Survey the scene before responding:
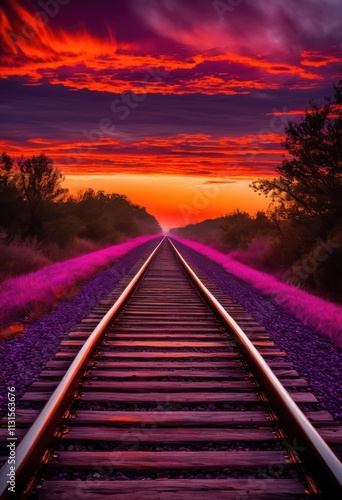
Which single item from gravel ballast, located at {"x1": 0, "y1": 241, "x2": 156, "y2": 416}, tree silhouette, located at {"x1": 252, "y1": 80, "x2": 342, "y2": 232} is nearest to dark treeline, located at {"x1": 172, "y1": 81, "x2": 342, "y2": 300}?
tree silhouette, located at {"x1": 252, "y1": 80, "x2": 342, "y2": 232}

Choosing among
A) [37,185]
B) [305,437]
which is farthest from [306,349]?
[37,185]

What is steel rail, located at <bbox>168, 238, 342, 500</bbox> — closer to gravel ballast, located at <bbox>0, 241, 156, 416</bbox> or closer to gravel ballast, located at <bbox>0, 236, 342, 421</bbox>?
gravel ballast, located at <bbox>0, 236, 342, 421</bbox>

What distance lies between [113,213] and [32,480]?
4934cm

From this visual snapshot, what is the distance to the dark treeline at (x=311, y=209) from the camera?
42.3 ft

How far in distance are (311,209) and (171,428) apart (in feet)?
47.9

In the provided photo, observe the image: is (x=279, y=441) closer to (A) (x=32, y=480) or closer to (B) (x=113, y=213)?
(A) (x=32, y=480)

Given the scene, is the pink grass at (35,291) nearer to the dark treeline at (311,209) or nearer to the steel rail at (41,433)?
the steel rail at (41,433)

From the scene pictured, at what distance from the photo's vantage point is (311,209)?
16219 millimetres

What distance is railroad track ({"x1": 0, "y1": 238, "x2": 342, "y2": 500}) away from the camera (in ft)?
8.23

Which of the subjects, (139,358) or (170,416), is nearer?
(170,416)

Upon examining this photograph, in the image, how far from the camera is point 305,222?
53.5 feet

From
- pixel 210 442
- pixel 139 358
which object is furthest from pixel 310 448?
pixel 139 358

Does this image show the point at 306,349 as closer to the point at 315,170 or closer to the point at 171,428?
the point at 171,428

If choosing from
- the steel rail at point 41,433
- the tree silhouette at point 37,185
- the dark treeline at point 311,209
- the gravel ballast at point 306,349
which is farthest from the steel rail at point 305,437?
the tree silhouette at point 37,185
